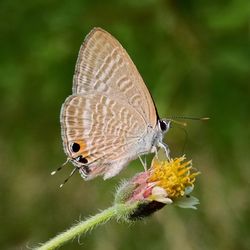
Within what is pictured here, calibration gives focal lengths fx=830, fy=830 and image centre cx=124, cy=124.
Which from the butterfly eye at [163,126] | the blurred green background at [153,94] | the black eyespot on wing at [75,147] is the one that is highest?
the butterfly eye at [163,126]

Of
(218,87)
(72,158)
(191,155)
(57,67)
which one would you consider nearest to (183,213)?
(191,155)

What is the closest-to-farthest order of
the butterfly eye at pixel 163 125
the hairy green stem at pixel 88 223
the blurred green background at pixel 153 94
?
1. the hairy green stem at pixel 88 223
2. the butterfly eye at pixel 163 125
3. the blurred green background at pixel 153 94

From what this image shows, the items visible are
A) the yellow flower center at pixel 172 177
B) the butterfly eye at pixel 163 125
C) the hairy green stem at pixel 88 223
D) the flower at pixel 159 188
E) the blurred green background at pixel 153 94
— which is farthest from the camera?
the blurred green background at pixel 153 94

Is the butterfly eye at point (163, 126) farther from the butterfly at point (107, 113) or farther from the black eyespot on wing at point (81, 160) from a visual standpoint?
the black eyespot on wing at point (81, 160)

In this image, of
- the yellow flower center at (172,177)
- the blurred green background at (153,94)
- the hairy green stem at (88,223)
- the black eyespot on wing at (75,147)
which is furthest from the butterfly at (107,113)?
the blurred green background at (153,94)

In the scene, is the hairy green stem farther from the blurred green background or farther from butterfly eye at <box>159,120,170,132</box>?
the blurred green background

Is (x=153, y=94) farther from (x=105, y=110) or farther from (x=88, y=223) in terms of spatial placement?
(x=88, y=223)

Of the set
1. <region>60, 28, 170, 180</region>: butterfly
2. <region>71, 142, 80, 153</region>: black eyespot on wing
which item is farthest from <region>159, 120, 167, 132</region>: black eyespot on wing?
<region>71, 142, 80, 153</region>: black eyespot on wing
